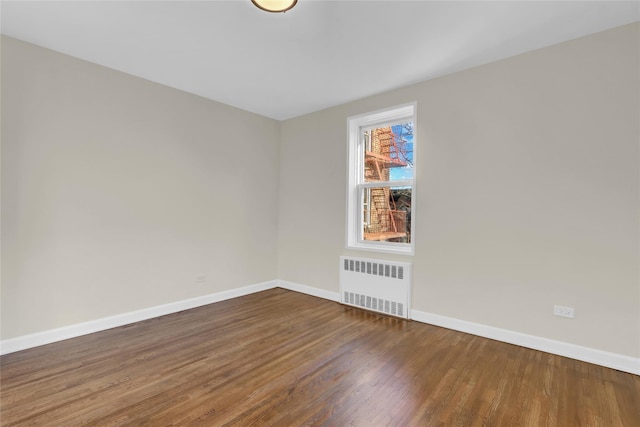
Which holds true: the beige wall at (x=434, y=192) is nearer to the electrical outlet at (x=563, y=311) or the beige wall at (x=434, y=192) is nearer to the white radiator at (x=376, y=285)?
the electrical outlet at (x=563, y=311)

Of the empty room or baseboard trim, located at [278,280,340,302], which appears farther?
baseboard trim, located at [278,280,340,302]

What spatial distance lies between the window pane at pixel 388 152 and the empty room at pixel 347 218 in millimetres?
34

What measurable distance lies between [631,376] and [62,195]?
5054 millimetres

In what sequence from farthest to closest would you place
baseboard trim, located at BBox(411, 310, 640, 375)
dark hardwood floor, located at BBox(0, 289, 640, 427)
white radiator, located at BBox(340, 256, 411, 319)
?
1. white radiator, located at BBox(340, 256, 411, 319)
2. baseboard trim, located at BBox(411, 310, 640, 375)
3. dark hardwood floor, located at BBox(0, 289, 640, 427)

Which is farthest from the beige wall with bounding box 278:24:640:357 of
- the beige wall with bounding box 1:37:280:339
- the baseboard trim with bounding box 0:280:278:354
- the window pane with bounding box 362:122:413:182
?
the baseboard trim with bounding box 0:280:278:354

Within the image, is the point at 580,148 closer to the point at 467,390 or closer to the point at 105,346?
the point at 467,390

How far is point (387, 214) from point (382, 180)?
46 cm

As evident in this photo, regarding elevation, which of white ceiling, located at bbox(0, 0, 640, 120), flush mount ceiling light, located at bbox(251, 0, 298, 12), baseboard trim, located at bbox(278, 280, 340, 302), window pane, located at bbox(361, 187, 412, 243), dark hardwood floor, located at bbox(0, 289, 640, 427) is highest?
white ceiling, located at bbox(0, 0, 640, 120)

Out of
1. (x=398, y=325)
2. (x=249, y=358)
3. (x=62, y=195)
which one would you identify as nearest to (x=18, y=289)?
(x=62, y=195)

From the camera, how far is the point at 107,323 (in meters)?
3.04

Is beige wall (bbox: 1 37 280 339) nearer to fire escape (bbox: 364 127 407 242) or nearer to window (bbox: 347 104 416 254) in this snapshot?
window (bbox: 347 104 416 254)

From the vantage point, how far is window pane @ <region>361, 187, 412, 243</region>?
143 inches

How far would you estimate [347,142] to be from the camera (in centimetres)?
403

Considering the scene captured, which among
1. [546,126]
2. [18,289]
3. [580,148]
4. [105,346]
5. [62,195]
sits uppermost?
A: [546,126]
